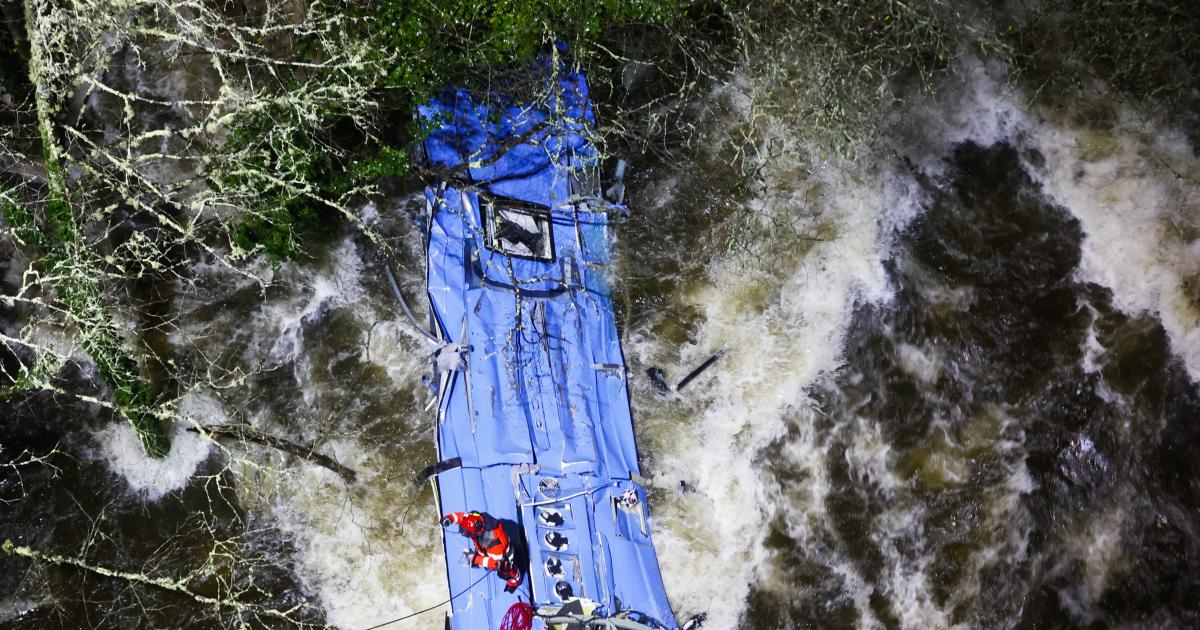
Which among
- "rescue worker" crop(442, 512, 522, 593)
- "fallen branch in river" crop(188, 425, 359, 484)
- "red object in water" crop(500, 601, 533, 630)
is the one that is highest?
"fallen branch in river" crop(188, 425, 359, 484)

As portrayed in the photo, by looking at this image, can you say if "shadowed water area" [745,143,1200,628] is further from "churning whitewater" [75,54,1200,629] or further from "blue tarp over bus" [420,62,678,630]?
"blue tarp over bus" [420,62,678,630]

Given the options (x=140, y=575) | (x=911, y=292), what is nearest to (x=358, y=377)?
(x=140, y=575)

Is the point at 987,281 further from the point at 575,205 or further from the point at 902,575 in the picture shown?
the point at 575,205

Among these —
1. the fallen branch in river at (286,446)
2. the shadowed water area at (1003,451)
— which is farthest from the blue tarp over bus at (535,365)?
the shadowed water area at (1003,451)

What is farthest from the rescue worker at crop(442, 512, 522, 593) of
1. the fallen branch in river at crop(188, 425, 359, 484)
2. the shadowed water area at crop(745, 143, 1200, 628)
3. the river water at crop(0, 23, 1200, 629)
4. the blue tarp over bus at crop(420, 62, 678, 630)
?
the shadowed water area at crop(745, 143, 1200, 628)

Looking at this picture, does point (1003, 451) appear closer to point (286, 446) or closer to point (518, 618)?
point (518, 618)
